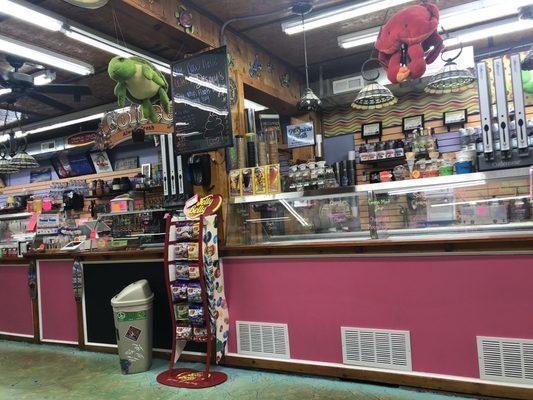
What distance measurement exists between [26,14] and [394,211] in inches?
148

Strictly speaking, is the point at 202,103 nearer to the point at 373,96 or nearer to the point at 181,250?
the point at 181,250

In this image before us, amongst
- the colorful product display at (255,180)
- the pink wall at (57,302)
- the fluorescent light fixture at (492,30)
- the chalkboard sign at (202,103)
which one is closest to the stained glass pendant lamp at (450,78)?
the fluorescent light fixture at (492,30)

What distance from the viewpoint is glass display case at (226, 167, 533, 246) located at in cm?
313

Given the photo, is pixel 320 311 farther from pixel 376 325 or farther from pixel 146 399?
pixel 146 399

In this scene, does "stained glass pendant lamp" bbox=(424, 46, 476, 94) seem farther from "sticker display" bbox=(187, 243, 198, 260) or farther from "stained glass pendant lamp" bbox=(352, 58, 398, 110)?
"sticker display" bbox=(187, 243, 198, 260)

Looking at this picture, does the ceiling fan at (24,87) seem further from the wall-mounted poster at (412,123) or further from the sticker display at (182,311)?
the wall-mounted poster at (412,123)

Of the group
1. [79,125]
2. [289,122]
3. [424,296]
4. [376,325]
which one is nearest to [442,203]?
[424,296]

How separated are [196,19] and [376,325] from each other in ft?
11.7

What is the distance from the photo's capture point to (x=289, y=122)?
7578 millimetres

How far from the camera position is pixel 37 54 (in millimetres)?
4762

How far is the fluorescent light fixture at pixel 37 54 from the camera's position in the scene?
443 cm

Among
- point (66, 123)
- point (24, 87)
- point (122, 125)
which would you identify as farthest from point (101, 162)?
point (24, 87)

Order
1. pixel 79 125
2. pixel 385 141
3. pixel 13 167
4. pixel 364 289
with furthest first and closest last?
pixel 79 125 → pixel 13 167 → pixel 385 141 → pixel 364 289

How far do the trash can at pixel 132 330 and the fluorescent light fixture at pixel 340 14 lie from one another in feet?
10.9
